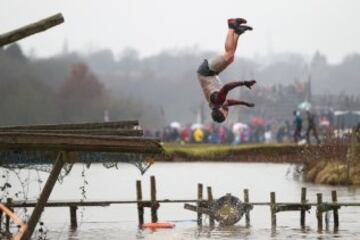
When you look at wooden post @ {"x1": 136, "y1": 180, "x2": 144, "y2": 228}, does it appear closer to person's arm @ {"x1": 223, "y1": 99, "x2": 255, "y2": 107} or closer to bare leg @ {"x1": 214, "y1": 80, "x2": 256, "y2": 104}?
person's arm @ {"x1": 223, "y1": 99, "x2": 255, "y2": 107}

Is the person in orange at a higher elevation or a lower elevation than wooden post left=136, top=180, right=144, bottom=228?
higher

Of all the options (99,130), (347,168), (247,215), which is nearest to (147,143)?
(99,130)

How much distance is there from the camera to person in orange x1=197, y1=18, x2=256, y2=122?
25.8 metres

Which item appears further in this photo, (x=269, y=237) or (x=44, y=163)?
(x=269, y=237)

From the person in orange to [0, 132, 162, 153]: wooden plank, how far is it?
98.1 inches

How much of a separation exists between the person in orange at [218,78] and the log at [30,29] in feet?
9.82

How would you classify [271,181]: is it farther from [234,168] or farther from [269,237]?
[269,237]

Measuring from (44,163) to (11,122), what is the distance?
99914 mm

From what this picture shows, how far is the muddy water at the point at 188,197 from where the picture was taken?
170ft

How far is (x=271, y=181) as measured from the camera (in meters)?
92.4

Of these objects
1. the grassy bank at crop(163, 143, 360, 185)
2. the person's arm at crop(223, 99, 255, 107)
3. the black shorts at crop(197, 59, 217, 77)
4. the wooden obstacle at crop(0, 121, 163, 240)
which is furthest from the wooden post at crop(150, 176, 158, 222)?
the black shorts at crop(197, 59, 217, 77)

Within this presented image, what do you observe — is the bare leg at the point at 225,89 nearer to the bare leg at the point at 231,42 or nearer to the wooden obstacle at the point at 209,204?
the bare leg at the point at 231,42

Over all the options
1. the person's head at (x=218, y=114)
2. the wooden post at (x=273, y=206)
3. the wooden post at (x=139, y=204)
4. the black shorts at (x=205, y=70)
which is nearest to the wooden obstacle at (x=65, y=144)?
the person's head at (x=218, y=114)

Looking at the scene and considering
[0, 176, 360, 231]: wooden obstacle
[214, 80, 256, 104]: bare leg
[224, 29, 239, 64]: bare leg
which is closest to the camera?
[224, 29, 239, 64]: bare leg
